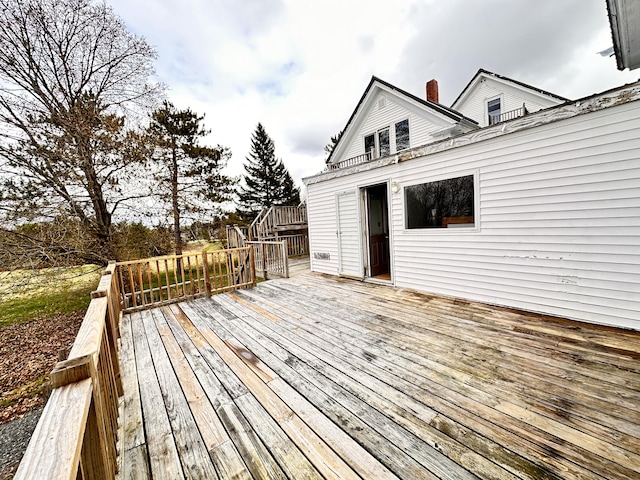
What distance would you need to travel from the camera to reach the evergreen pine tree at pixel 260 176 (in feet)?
72.9

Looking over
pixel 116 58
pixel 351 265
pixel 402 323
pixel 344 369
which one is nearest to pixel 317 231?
pixel 351 265

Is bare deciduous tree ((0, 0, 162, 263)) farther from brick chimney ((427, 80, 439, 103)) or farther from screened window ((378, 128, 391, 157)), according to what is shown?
brick chimney ((427, 80, 439, 103))

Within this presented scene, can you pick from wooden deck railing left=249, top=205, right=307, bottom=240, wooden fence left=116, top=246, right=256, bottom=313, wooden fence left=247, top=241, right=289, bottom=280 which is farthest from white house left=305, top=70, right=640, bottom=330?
wooden deck railing left=249, top=205, right=307, bottom=240

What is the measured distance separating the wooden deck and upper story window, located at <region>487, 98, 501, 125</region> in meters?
11.2

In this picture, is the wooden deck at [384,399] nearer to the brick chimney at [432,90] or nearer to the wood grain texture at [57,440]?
the wood grain texture at [57,440]

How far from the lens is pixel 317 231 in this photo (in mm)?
7152

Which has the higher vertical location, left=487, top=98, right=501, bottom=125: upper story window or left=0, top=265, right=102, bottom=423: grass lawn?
left=487, top=98, right=501, bottom=125: upper story window

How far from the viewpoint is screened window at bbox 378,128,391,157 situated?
10.0 meters

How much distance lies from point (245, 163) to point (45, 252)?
1755 centimetres

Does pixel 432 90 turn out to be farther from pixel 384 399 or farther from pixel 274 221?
pixel 384 399

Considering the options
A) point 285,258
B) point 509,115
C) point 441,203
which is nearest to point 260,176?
point 285,258

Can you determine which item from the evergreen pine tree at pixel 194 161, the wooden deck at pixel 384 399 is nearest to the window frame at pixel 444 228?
the wooden deck at pixel 384 399

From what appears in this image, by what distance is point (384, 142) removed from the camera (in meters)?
10.2

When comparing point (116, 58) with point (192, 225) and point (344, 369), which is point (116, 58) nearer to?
point (192, 225)
